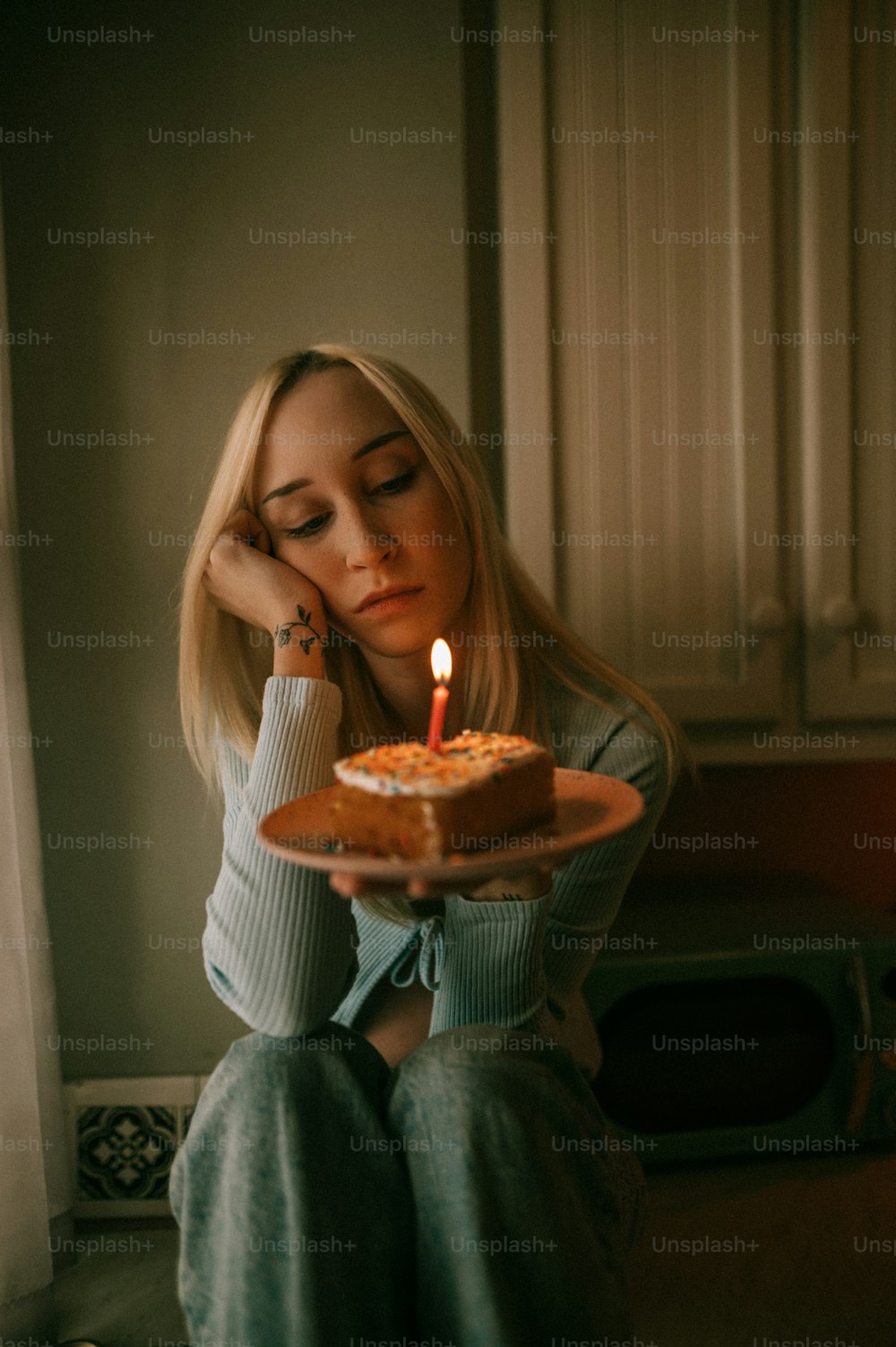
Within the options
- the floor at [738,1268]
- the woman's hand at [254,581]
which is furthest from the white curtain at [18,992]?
the woman's hand at [254,581]

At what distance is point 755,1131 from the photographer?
4.46ft

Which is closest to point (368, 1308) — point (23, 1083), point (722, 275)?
point (23, 1083)

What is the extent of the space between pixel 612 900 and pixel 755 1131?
0.50 meters

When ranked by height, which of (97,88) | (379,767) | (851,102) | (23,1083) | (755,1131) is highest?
(97,88)

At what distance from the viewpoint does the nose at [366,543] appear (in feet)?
3.55

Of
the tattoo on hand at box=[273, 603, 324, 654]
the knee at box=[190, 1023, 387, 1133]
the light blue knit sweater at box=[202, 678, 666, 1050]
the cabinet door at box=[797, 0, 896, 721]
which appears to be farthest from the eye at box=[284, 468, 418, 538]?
the cabinet door at box=[797, 0, 896, 721]

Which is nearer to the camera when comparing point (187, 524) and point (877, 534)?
point (877, 534)

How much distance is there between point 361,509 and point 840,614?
0.78 m

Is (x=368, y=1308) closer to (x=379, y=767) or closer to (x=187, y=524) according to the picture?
(x=379, y=767)

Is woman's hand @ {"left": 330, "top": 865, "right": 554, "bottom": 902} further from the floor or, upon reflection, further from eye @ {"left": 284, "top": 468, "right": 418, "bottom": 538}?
the floor

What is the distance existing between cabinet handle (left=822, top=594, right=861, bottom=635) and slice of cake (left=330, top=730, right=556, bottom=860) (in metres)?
0.78

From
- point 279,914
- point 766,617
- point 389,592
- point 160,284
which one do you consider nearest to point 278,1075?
point 279,914

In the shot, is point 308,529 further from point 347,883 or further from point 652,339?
point 652,339

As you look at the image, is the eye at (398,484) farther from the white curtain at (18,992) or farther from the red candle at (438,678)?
the white curtain at (18,992)
